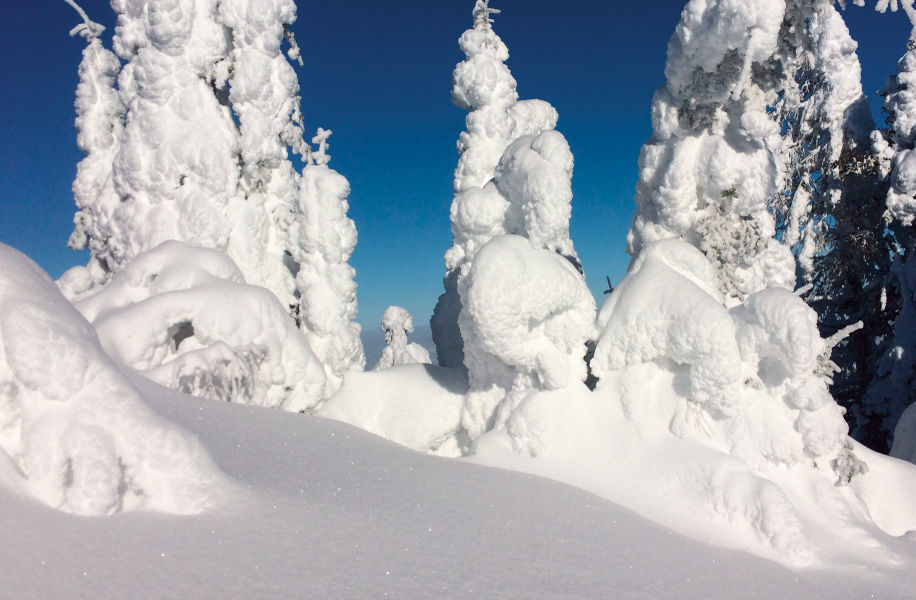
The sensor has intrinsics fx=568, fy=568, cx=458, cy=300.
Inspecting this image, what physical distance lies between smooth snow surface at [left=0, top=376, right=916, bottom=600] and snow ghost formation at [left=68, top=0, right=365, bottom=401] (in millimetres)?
5550

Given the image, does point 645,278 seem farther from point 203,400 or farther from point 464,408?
point 203,400

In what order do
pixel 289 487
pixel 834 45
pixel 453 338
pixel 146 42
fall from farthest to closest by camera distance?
pixel 834 45 → pixel 453 338 → pixel 146 42 → pixel 289 487

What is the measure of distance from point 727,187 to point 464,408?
5.31 m

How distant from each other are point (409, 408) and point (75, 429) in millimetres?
6607

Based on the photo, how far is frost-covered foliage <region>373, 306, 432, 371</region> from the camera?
15562 millimetres

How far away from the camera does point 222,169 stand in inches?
404

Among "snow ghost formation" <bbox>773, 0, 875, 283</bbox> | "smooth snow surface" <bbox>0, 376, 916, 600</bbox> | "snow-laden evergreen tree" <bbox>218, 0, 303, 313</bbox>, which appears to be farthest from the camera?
A: "snow ghost formation" <bbox>773, 0, 875, 283</bbox>

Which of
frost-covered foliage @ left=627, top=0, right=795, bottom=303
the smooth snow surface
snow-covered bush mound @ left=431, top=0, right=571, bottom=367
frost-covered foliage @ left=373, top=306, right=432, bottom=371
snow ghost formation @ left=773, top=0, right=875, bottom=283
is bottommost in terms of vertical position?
A: the smooth snow surface

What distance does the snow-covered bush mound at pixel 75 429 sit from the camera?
3.22 meters

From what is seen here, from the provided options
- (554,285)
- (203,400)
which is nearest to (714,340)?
(554,285)

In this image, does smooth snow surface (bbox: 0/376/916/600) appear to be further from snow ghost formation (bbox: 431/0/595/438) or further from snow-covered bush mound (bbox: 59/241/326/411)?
snow ghost formation (bbox: 431/0/595/438)

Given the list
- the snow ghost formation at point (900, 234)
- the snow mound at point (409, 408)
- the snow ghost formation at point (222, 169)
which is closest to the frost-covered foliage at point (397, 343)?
the snow ghost formation at point (222, 169)

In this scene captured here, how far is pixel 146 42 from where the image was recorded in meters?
10.1

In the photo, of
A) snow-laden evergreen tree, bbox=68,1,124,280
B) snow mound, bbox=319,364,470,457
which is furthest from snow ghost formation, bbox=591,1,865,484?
snow-laden evergreen tree, bbox=68,1,124,280
